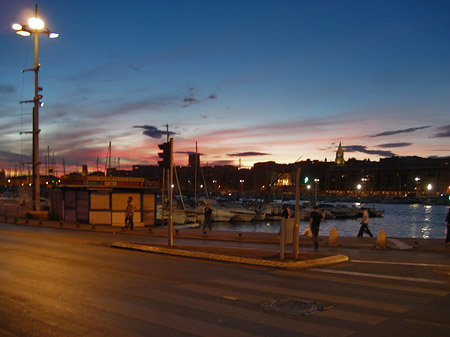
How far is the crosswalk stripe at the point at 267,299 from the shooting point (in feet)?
24.5

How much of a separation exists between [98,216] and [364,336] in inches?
953

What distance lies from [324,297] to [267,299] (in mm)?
1244

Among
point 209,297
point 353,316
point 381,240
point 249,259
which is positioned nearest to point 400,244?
point 381,240

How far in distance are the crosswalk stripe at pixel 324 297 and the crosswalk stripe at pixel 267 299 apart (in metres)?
0.64

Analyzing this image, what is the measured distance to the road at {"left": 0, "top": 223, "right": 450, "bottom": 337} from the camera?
274 inches

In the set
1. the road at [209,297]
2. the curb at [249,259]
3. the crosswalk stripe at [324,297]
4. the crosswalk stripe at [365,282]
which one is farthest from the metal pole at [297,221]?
the crosswalk stripe at [324,297]

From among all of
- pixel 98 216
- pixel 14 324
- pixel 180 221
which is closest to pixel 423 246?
pixel 14 324

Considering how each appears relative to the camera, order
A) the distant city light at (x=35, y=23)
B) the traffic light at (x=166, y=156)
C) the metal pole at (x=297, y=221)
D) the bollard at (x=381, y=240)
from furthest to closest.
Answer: the distant city light at (x=35, y=23) → the bollard at (x=381, y=240) → the traffic light at (x=166, y=156) → the metal pole at (x=297, y=221)

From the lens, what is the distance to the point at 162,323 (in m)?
7.17

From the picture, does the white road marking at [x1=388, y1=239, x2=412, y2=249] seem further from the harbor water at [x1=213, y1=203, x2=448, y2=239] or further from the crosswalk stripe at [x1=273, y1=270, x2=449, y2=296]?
the harbor water at [x1=213, y1=203, x2=448, y2=239]

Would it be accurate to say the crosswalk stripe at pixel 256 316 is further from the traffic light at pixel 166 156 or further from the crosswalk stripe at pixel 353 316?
the traffic light at pixel 166 156

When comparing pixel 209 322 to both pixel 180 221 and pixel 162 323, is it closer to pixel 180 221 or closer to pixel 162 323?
pixel 162 323

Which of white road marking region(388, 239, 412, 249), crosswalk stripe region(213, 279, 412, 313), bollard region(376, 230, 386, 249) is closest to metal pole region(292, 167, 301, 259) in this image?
crosswalk stripe region(213, 279, 412, 313)

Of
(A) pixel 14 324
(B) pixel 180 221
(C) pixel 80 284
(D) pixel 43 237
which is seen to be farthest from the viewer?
(B) pixel 180 221
